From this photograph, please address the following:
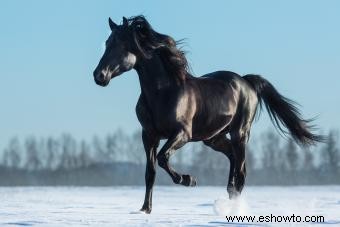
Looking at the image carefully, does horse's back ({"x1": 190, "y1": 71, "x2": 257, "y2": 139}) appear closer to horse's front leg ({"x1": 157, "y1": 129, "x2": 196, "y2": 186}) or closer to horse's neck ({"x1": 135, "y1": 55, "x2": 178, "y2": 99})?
horse's neck ({"x1": 135, "y1": 55, "x2": 178, "y2": 99})

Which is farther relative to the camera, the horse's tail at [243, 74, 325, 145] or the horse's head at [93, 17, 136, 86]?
the horse's tail at [243, 74, 325, 145]

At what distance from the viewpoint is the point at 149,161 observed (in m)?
7.69

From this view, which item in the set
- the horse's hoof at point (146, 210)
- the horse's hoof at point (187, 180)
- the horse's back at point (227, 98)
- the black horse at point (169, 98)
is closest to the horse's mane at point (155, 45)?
the black horse at point (169, 98)

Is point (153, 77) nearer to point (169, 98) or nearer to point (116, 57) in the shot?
point (169, 98)

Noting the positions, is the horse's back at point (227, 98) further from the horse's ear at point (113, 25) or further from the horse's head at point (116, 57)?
the horse's ear at point (113, 25)

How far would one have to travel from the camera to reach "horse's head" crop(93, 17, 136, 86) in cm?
717

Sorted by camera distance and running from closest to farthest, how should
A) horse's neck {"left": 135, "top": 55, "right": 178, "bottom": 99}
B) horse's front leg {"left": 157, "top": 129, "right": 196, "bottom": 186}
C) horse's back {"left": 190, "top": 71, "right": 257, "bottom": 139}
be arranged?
horse's front leg {"left": 157, "top": 129, "right": 196, "bottom": 186}
horse's neck {"left": 135, "top": 55, "right": 178, "bottom": 99}
horse's back {"left": 190, "top": 71, "right": 257, "bottom": 139}

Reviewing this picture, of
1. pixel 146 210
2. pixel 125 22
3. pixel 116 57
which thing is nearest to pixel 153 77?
pixel 116 57

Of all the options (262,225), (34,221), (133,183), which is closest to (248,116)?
(262,225)

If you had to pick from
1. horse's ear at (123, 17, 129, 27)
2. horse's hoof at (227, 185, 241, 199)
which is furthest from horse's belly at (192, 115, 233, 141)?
horse's ear at (123, 17, 129, 27)

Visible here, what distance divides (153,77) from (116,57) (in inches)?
19.8

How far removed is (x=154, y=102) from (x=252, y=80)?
2450 millimetres

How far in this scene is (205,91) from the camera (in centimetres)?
796

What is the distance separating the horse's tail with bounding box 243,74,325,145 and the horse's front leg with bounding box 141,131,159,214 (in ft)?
7.92
